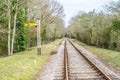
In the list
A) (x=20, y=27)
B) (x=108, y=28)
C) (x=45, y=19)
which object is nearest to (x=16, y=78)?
(x=108, y=28)

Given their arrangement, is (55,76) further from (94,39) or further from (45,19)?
(45,19)

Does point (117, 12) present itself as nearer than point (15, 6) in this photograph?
Yes

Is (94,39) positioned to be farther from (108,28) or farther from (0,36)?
(0,36)

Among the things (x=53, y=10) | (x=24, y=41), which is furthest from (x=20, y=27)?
(x=53, y=10)

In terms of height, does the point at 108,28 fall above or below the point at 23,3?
below

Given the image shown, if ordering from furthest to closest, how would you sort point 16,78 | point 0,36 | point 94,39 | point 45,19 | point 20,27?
point 45,19 → point 94,39 → point 20,27 → point 0,36 → point 16,78

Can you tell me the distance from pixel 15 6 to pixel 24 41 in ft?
40.2

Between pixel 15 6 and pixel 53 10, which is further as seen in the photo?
pixel 53 10

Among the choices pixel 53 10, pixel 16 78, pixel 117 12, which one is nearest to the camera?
pixel 16 78

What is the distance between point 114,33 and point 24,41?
57.7 feet

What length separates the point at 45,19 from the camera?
67.2 meters

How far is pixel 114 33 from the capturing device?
36875 millimetres

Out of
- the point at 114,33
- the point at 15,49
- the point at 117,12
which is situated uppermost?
the point at 117,12

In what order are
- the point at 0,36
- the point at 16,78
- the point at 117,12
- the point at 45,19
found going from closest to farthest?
the point at 16,78 → the point at 117,12 → the point at 0,36 → the point at 45,19
